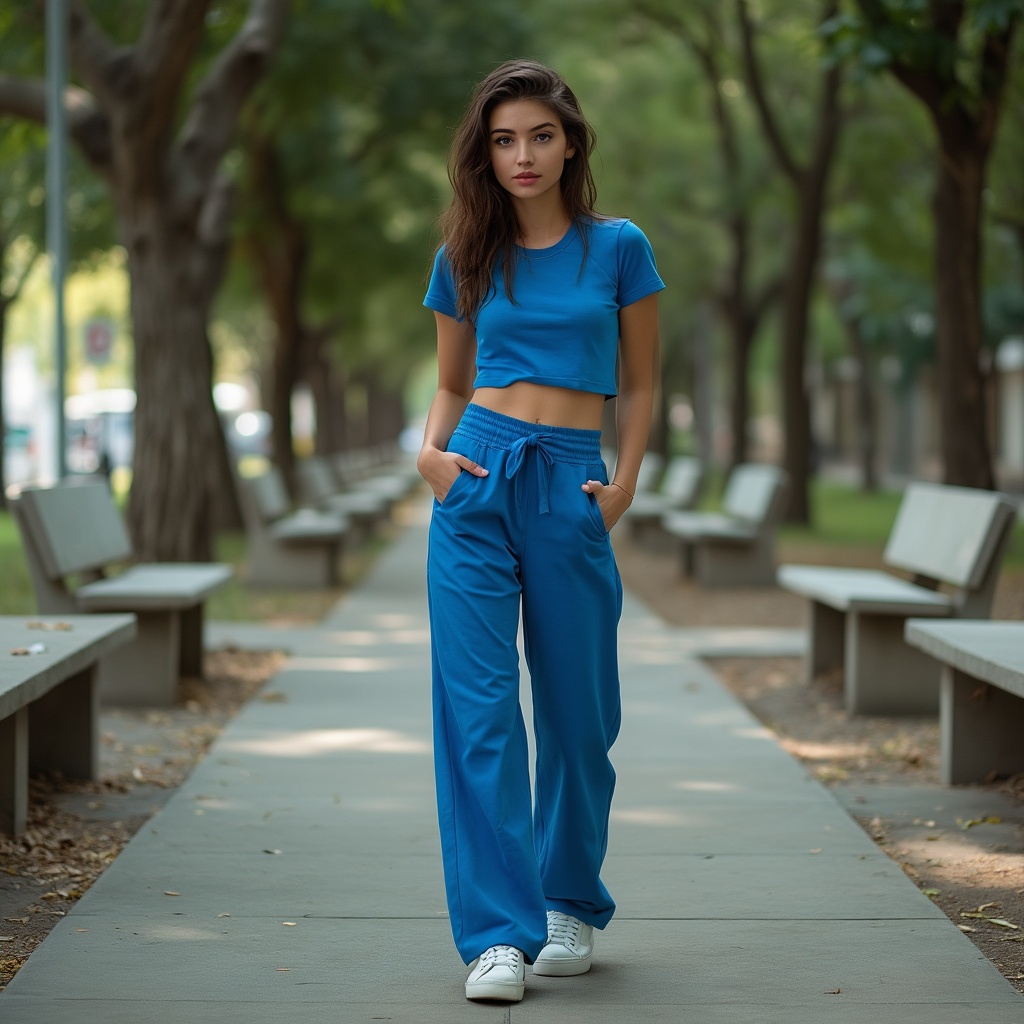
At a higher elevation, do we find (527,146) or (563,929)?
(527,146)

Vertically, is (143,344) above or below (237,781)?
above

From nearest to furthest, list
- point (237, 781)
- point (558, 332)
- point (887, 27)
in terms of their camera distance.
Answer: point (558, 332) < point (237, 781) < point (887, 27)

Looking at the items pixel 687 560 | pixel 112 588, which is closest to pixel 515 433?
pixel 112 588

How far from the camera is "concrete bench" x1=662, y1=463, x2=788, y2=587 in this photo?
49.1 feet

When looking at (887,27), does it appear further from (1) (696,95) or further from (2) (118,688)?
(1) (696,95)

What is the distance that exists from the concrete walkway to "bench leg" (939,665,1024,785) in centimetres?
57

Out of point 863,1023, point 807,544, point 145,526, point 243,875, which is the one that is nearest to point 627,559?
point 807,544

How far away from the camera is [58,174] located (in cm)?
1238

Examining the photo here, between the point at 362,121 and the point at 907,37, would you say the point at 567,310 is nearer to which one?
the point at 907,37

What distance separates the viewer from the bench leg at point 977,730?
6492mm

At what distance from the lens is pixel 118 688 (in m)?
8.45

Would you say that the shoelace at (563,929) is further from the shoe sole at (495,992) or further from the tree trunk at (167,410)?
the tree trunk at (167,410)

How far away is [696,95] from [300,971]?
2645cm

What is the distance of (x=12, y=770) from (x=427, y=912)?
4.91ft
